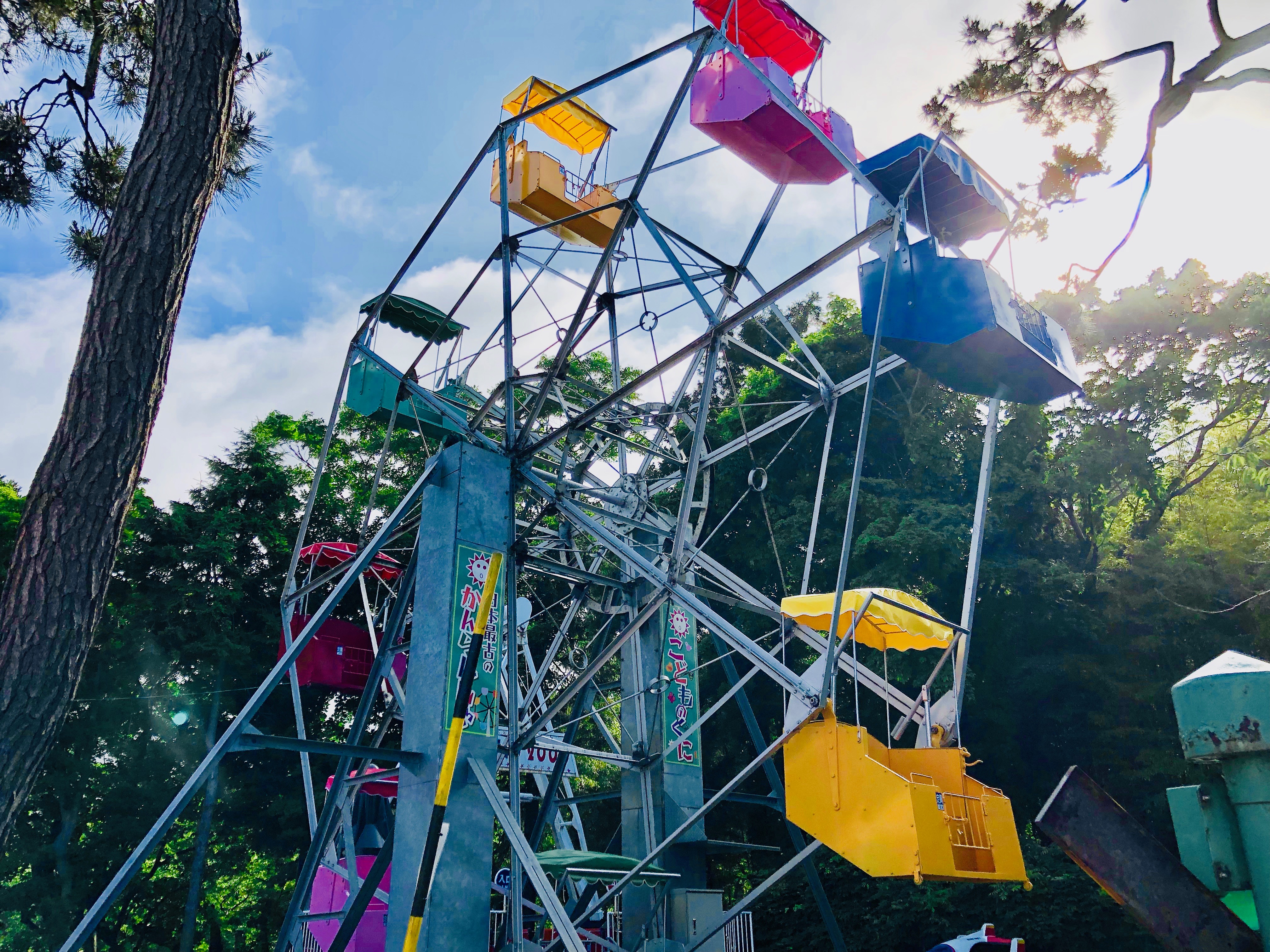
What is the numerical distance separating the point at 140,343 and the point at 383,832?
12825mm

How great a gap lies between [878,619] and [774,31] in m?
7.18

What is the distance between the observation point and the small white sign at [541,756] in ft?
36.9

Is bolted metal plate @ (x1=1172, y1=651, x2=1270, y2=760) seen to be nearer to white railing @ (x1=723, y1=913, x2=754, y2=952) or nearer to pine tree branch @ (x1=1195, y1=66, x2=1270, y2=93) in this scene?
pine tree branch @ (x1=1195, y1=66, x2=1270, y2=93)

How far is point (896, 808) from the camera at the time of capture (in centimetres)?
598

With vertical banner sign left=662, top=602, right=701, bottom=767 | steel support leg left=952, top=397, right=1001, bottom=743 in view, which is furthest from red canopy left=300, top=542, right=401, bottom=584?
steel support leg left=952, top=397, right=1001, bottom=743

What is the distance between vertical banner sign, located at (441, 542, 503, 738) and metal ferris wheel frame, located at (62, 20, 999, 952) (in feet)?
0.99

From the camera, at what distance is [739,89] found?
10.1 metres

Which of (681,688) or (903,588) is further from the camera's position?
(903,588)

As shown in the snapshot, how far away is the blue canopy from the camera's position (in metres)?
7.14

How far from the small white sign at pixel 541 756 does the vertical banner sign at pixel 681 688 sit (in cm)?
136

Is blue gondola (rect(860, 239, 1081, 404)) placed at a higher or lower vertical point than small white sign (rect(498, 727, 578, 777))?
higher

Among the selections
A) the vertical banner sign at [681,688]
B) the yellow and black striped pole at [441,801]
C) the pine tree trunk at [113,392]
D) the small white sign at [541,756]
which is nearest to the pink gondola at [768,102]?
→ the pine tree trunk at [113,392]

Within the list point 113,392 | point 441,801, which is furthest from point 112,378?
point 441,801

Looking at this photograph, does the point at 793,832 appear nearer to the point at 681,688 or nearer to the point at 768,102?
the point at 681,688
